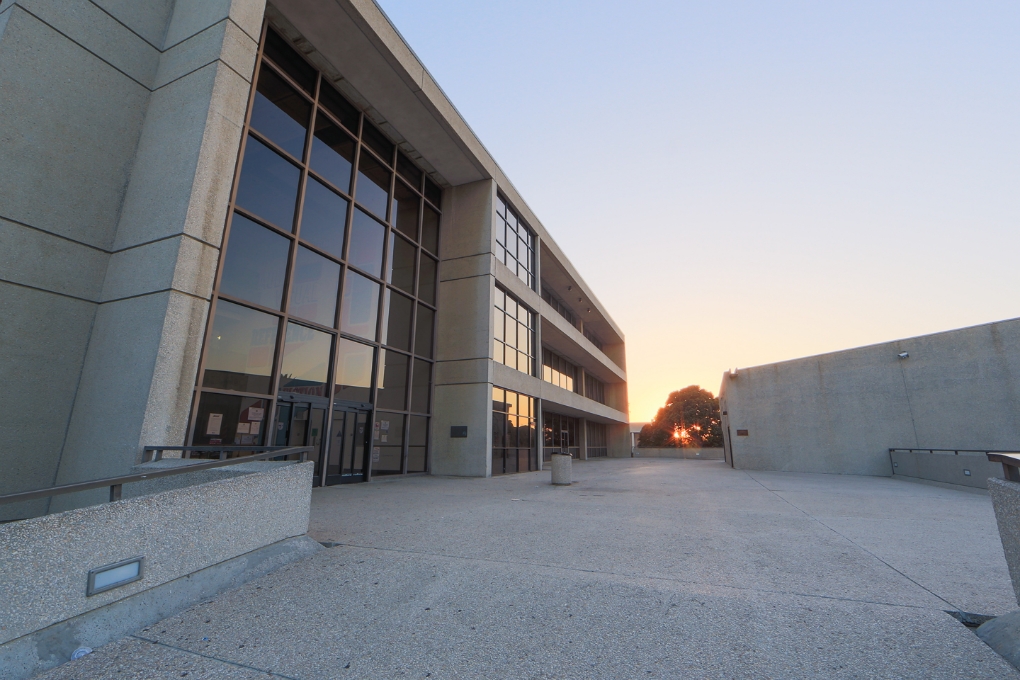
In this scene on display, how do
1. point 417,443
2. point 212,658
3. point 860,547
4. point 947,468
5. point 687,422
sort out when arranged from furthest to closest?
point 687,422 → point 417,443 → point 947,468 → point 860,547 → point 212,658

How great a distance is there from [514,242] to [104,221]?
588 inches

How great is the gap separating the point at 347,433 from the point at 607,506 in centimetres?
771

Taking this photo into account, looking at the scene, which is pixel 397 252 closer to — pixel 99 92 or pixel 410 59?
pixel 410 59

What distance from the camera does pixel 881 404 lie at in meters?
18.9

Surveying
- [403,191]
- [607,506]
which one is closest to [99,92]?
[403,191]

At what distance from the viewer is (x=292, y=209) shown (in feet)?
38.3

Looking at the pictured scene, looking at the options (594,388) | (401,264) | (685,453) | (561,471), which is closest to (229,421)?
(401,264)

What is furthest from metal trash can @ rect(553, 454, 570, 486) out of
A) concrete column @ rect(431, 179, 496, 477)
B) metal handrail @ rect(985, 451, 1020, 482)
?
metal handrail @ rect(985, 451, 1020, 482)

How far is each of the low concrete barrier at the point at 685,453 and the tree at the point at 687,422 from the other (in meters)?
5.89

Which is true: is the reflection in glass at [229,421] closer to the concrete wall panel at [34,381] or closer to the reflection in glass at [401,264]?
the concrete wall panel at [34,381]

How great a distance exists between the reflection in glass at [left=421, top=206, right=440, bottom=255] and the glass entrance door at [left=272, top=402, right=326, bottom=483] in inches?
317

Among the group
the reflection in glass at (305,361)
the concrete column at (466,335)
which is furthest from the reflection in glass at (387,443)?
the reflection in glass at (305,361)

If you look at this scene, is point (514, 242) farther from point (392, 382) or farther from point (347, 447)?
point (347, 447)

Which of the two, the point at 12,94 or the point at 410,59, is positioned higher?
the point at 410,59
